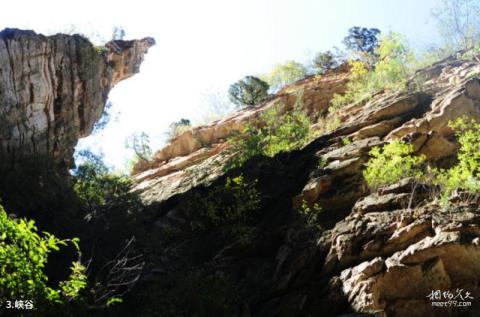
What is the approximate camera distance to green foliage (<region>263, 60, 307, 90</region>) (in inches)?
1666

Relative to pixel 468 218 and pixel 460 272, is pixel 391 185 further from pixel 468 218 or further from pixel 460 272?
pixel 460 272

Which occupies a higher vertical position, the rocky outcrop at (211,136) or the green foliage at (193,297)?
the rocky outcrop at (211,136)

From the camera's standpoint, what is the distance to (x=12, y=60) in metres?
16.8

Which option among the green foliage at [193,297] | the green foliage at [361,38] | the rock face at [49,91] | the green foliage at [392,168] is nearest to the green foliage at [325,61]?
the green foliage at [361,38]

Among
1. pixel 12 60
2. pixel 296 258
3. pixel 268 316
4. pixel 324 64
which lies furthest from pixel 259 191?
pixel 324 64

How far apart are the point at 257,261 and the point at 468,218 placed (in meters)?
5.96

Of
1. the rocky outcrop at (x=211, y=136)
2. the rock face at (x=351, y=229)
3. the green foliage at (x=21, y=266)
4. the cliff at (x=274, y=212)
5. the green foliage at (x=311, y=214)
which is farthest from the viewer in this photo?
the rocky outcrop at (x=211, y=136)

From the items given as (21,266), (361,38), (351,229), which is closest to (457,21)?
(361,38)

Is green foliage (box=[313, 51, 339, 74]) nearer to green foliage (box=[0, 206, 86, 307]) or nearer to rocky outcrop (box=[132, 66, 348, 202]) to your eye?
rocky outcrop (box=[132, 66, 348, 202])

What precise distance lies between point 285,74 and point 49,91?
28.2 meters

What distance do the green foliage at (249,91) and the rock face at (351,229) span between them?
44.9 ft

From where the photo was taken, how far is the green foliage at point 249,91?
35188 millimetres

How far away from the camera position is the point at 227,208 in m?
15.8

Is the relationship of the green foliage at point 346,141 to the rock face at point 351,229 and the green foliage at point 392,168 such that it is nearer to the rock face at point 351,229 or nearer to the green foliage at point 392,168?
the rock face at point 351,229
